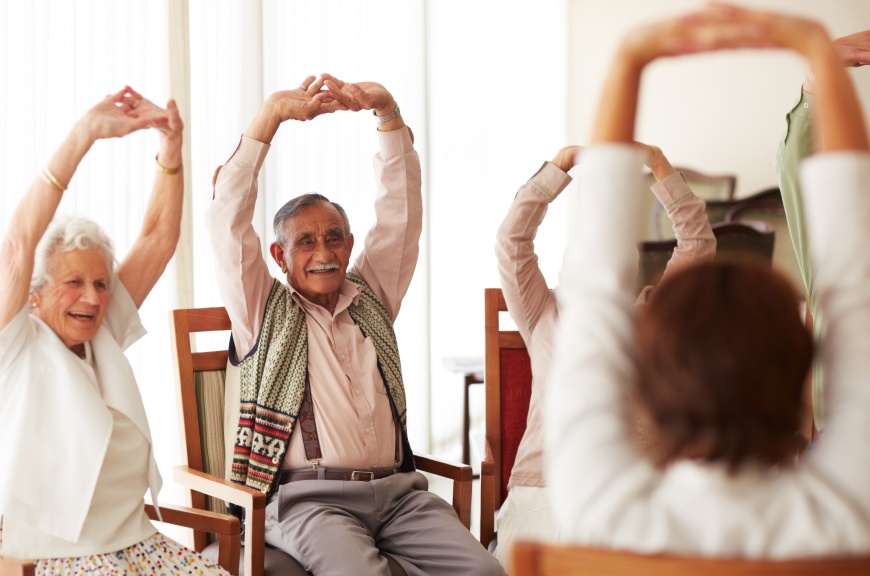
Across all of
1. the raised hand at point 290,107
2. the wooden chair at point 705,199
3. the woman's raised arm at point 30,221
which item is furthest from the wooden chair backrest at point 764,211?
the woman's raised arm at point 30,221

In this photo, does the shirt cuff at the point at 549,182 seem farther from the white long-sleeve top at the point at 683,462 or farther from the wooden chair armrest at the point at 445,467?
the white long-sleeve top at the point at 683,462

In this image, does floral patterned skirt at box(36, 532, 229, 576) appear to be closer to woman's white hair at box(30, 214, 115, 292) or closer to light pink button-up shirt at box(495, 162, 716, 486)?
woman's white hair at box(30, 214, 115, 292)

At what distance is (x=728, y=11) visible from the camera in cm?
103

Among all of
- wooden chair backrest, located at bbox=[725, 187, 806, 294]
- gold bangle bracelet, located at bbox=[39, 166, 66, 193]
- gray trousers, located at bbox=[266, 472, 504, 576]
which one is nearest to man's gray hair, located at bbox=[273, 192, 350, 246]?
gray trousers, located at bbox=[266, 472, 504, 576]

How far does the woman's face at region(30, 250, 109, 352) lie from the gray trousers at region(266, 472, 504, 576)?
27.8 inches

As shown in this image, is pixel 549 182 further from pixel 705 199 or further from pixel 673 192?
pixel 705 199

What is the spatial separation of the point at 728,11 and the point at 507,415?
1714 millimetres

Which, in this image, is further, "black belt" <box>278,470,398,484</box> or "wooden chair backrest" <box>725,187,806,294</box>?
"wooden chair backrest" <box>725,187,806,294</box>

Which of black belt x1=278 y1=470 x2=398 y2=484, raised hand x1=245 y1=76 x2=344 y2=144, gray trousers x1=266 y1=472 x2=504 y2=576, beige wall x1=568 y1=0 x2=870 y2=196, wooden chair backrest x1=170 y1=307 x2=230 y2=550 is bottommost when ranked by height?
gray trousers x1=266 y1=472 x2=504 y2=576

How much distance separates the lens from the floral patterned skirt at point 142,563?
1.65m

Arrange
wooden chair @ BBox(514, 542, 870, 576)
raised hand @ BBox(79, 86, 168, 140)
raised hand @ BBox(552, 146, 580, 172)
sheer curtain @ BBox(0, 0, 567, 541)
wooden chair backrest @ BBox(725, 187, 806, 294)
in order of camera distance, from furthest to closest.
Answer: wooden chair backrest @ BBox(725, 187, 806, 294), sheer curtain @ BBox(0, 0, 567, 541), raised hand @ BBox(552, 146, 580, 172), raised hand @ BBox(79, 86, 168, 140), wooden chair @ BBox(514, 542, 870, 576)

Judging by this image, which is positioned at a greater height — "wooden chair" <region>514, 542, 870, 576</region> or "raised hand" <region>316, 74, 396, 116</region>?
"raised hand" <region>316, 74, 396, 116</region>

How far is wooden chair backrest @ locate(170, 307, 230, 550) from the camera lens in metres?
2.29

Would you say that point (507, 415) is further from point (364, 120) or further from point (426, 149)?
point (426, 149)
